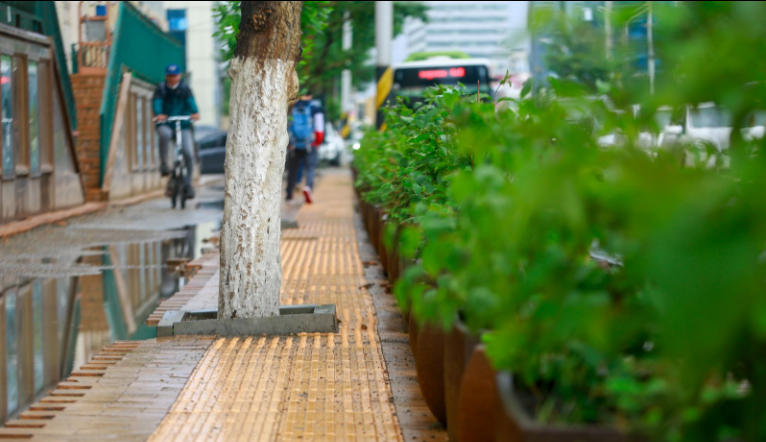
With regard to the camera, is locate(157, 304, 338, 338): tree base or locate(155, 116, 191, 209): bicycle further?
locate(155, 116, 191, 209): bicycle

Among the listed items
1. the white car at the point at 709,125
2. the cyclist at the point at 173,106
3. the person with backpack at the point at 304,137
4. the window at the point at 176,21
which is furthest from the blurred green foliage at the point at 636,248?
the window at the point at 176,21

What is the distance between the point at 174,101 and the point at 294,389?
11818 millimetres

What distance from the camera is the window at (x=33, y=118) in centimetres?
1391

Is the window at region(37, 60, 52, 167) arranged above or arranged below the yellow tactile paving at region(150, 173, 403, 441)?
above

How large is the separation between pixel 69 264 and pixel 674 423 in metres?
8.18

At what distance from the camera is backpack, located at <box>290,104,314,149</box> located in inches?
709

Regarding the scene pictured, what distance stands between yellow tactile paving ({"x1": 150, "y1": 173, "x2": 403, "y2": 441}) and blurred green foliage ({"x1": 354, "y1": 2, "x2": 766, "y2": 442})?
148 cm

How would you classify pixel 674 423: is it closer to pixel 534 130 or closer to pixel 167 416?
pixel 534 130

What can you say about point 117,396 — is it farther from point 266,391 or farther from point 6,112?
point 6,112

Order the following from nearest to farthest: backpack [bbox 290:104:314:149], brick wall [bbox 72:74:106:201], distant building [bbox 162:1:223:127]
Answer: brick wall [bbox 72:74:106:201], backpack [bbox 290:104:314:149], distant building [bbox 162:1:223:127]

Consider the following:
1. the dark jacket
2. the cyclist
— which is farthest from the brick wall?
the dark jacket

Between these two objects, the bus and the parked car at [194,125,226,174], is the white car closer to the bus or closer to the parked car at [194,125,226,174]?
the bus

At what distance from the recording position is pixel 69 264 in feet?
30.6

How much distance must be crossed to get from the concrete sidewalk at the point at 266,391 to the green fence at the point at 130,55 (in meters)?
12.1
